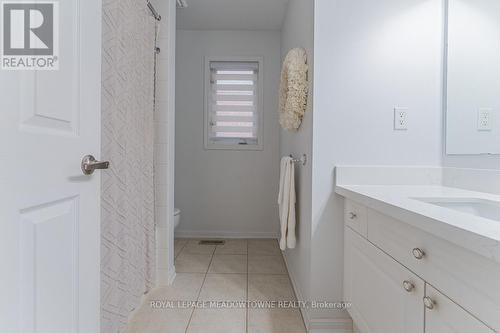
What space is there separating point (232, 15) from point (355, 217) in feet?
8.25

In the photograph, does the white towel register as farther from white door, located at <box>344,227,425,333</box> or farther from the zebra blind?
the zebra blind

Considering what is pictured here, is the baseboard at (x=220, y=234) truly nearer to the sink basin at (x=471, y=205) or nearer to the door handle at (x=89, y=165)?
the sink basin at (x=471, y=205)

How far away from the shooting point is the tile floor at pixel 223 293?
65.0 inches

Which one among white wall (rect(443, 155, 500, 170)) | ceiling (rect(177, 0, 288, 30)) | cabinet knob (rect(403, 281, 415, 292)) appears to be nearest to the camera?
cabinet knob (rect(403, 281, 415, 292))

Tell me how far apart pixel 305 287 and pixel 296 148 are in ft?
3.09

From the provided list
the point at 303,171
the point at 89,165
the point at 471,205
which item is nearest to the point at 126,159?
the point at 89,165

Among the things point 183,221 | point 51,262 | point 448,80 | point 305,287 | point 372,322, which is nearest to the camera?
point 51,262

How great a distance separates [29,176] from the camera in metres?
0.67

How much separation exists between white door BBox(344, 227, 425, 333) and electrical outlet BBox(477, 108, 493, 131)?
789mm

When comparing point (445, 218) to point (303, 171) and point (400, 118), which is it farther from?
point (303, 171)

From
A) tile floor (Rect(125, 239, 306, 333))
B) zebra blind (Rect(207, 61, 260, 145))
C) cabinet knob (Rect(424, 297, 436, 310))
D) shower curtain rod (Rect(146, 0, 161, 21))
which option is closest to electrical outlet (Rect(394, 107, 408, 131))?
cabinet knob (Rect(424, 297, 436, 310))

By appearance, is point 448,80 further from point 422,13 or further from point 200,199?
point 200,199

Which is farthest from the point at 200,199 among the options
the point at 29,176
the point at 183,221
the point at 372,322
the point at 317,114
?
the point at 29,176

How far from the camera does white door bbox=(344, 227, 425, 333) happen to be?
2.99ft
